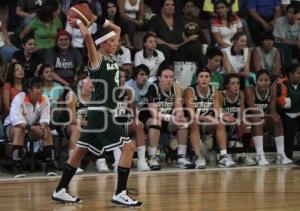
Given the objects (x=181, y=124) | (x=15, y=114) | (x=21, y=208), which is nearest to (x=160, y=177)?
(x=181, y=124)

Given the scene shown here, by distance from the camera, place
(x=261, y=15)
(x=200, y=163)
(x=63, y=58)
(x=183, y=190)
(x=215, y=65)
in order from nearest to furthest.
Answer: (x=183, y=190), (x=200, y=163), (x=63, y=58), (x=215, y=65), (x=261, y=15)

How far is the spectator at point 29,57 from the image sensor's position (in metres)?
9.81

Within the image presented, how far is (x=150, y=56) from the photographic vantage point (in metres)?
10.6

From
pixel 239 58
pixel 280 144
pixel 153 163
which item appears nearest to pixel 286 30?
pixel 239 58

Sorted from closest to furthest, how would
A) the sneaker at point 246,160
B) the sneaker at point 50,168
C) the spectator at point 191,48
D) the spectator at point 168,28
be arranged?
1. the sneaker at point 50,168
2. the sneaker at point 246,160
3. the spectator at point 191,48
4. the spectator at point 168,28

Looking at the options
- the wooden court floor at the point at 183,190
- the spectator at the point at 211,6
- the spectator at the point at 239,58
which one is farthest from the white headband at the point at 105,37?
the spectator at the point at 211,6

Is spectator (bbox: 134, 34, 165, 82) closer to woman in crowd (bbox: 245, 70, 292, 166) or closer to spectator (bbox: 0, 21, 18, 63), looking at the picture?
woman in crowd (bbox: 245, 70, 292, 166)

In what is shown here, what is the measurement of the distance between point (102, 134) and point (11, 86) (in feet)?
10.4

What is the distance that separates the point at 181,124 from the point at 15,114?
89.8 inches

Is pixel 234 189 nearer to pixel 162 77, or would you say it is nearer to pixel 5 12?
pixel 162 77

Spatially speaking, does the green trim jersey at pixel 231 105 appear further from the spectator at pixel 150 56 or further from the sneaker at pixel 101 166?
the sneaker at pixel 101 166

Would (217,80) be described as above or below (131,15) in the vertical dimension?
below

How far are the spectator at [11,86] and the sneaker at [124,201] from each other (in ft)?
10.6

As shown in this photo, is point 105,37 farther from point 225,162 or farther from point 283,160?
point 283,160
